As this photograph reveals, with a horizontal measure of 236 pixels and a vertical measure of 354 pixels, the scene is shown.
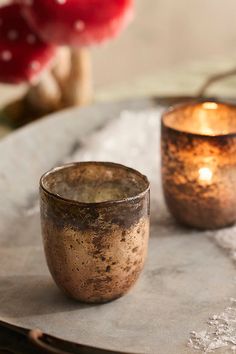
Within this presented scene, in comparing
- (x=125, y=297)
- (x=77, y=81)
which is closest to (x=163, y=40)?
(x=77, y=81)

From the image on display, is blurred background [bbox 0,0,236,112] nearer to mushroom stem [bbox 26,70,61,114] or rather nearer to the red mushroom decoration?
mushroom stem [bbox 26,70,61,114]

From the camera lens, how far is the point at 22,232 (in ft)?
1.89

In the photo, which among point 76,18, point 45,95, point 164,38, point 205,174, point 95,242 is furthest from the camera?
point 164,38

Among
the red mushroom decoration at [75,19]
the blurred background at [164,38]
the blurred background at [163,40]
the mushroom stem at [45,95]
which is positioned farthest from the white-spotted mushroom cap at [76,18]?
the blurred background at [164,38]

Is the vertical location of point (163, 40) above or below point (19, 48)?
below

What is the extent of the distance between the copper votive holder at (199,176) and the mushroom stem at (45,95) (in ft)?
1.09

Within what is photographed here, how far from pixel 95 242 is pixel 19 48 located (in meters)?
0.40

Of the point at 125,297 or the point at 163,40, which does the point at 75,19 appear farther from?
the point at 163,40

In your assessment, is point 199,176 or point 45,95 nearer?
point 199,176

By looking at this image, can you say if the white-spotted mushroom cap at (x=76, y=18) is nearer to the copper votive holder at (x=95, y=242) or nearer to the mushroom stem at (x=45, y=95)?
the mushroom stem at (x=45, y=95)

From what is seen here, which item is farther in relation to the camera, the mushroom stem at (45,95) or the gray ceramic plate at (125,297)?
the mushroom stem at (45,95)

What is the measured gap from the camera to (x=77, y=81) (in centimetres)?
90

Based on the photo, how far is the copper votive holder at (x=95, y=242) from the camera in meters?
0.45

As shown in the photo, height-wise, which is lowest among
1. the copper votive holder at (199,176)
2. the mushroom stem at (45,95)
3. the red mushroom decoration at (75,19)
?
the mushroom stem at (45,95)
